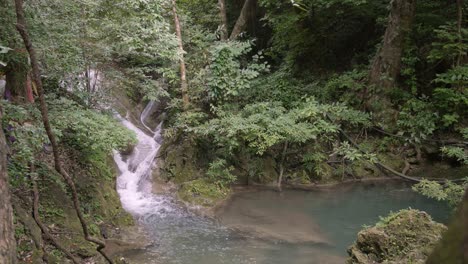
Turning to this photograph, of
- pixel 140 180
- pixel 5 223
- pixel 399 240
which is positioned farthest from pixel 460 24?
pixel 5 223

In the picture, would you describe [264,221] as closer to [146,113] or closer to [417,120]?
[417,120]

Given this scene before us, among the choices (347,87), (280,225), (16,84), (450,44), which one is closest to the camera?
(16,84)

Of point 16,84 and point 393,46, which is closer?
point 16,84

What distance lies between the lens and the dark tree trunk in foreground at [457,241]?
35.7 inches

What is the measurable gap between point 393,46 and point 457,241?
10.1m

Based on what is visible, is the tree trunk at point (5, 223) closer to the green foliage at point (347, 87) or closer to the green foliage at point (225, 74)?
the green foliage at point (225, 74)

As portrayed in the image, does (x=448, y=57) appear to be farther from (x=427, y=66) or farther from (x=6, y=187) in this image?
(x=6, y=187)

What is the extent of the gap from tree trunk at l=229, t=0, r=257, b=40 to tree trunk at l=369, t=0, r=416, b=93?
5.07 metres

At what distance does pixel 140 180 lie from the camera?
9992 millimetres

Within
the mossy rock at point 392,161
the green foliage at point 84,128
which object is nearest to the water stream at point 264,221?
the mossy rock at point 392,161

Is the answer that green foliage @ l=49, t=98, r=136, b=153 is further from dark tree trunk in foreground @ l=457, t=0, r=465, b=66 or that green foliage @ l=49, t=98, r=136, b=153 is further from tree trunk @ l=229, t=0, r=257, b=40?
dark tree trunk in foreground @ l=457, t=0, r=465, b=66

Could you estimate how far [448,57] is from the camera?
938cm

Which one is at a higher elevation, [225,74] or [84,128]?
[225,74]

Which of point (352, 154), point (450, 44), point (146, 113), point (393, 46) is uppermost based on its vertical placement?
point (393, 46)
